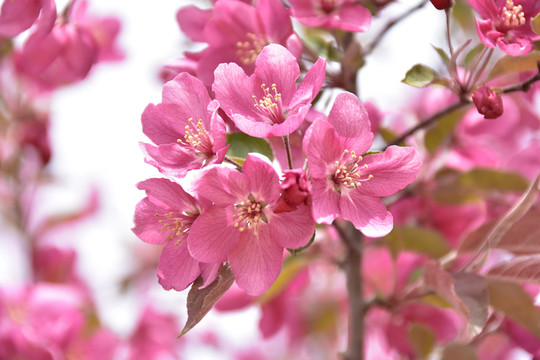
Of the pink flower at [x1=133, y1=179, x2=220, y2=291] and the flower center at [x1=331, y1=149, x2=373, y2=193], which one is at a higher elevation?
the flower center at [x1=331, y1=149, x2=373, y2=193]

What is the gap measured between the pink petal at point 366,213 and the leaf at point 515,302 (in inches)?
14.5

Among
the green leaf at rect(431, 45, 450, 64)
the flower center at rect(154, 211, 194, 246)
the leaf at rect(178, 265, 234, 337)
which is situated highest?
the green leaf at rect(431, 45, 450, 64)

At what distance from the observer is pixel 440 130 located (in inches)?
55.9

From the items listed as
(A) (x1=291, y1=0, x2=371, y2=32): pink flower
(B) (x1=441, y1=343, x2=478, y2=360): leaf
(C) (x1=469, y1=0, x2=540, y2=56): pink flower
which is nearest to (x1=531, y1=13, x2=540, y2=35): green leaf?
(C) (x1=469, y1=0, x2=540, y2=56): pink flower

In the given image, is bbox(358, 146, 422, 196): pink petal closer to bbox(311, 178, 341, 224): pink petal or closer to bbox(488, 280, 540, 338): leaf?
bbox(311, 178, 341, 224): pink petal

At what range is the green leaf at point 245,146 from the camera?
→ 97 centimetres

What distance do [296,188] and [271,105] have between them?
177 millimetres

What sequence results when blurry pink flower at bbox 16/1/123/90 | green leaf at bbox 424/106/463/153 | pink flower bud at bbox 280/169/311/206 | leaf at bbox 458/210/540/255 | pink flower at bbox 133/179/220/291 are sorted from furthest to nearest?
green leaf at bbox 424/106/463/153
blurry pink flower at bbox 16/1/123/90
leaf at bbox 458/210/540/255
pink flower at bbox 133/179/220/291
pink flower bud at bbox 280/169/311/206

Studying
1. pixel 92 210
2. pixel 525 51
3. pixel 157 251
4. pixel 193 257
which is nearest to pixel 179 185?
pixel 193 257

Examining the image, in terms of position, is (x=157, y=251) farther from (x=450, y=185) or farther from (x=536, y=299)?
(x=536, y=299)

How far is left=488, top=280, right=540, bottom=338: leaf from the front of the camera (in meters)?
1.09

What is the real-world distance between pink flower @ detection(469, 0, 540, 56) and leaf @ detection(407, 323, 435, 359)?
0.64 m

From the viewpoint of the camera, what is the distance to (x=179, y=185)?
0.86 m

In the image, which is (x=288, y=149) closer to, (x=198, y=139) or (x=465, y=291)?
(x=198, y=139)
